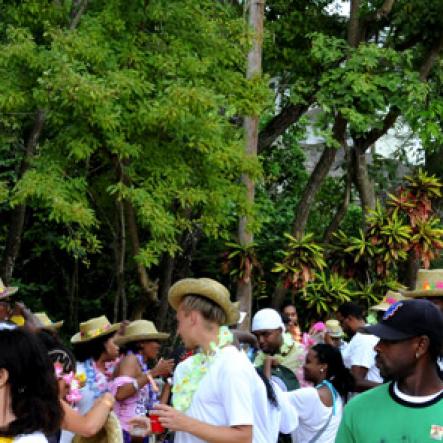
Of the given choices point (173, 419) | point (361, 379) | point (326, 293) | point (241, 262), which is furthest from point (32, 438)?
point (326, 293)

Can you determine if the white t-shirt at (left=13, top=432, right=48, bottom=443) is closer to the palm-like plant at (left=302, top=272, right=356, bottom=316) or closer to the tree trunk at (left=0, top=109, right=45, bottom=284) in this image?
the tree trunk at (left=0, top=109, right=45, bottom=284)

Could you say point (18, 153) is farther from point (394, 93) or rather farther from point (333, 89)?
point (394, 93)

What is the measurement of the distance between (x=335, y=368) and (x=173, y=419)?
6.99ft

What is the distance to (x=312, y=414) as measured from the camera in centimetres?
590

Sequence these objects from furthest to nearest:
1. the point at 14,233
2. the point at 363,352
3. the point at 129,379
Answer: the point at 14,233, the point at 363,352, the point at 129,379

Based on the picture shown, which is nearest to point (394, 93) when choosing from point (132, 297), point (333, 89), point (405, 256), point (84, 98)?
point (333, 89)

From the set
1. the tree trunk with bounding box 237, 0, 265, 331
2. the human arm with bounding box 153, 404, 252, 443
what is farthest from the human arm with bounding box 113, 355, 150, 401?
the tree trunk with bounding box 237, 0, 265, 331

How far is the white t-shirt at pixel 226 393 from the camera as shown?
439 cm

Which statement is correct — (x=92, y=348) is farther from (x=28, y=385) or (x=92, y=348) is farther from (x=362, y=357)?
(x=28, y=385)

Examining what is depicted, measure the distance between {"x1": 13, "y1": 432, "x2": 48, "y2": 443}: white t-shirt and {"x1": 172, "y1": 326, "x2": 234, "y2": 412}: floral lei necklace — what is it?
1.18 metres

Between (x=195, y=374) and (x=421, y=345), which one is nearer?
(x=421, y=345)

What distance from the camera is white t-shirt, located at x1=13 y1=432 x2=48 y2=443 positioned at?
342 centimetres

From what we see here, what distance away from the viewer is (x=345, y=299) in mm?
14070

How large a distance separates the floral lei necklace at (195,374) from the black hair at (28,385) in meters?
1.12
